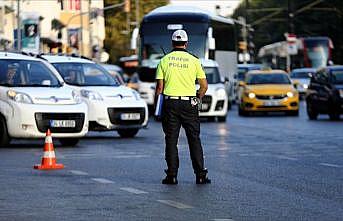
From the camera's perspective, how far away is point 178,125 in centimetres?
1461

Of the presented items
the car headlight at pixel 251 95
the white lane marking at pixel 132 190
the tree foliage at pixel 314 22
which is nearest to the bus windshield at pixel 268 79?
the car headlight at pixel 251 95

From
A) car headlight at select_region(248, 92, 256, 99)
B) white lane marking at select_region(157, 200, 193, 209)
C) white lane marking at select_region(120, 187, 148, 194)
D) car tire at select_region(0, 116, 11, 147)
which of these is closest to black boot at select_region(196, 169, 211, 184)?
white lane marking at select_region(120, 187, 148, 194)

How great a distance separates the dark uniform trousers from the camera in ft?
47.6

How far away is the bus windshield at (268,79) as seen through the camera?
135 ft

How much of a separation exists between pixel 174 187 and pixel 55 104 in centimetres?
808

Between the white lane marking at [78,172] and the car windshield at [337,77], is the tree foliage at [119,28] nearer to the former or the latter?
the car windshield at [337,77]

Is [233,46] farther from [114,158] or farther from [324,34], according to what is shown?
[324,34]

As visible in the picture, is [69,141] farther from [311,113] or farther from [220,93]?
[311,113]

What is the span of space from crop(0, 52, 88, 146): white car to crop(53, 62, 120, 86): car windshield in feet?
11.1

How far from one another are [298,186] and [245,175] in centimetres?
171

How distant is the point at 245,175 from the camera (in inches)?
617

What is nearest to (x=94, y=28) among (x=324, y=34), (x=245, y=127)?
(x=324, y=34)

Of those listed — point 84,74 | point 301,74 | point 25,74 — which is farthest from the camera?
point 301,74

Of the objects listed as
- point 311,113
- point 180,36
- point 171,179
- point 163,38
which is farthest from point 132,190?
point 163,38
